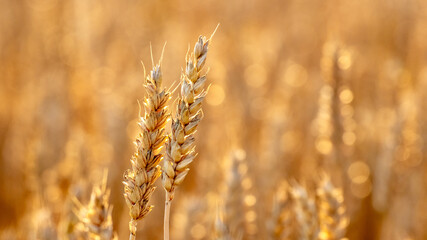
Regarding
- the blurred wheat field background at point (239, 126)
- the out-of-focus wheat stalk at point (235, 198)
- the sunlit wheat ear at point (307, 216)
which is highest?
the blurred wheat field background at point (239, 126)

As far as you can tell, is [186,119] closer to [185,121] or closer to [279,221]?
[185,121]

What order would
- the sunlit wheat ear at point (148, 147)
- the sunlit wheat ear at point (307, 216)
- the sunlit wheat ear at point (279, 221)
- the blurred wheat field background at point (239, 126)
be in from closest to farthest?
the sunlit wheat ear at point (148, 147), the sunlit wheat ear at point (307, 216), the sunlit wheat ear at point (279, 221), the blurred wheat field background at point (239, 126)

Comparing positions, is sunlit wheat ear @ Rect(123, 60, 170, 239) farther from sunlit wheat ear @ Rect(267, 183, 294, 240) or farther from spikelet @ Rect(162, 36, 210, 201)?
sunlit wheat ear @ Rect(267, 183, 294, 240)

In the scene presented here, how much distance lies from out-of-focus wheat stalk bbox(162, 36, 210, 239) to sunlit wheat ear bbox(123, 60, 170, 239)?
22mm

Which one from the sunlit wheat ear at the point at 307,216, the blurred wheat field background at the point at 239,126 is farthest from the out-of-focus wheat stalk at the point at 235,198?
the sunlit wheat ear at the point at 307,216

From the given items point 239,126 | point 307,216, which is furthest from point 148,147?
point 239,126

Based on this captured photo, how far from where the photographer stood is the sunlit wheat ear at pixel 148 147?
2.79 ft

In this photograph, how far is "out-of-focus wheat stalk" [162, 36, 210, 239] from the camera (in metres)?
0.86

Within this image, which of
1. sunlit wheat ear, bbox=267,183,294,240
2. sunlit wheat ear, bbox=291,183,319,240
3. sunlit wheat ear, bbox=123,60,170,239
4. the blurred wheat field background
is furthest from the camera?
the blurred wheat field background

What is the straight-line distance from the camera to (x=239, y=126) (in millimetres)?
2291

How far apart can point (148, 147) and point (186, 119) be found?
8cm

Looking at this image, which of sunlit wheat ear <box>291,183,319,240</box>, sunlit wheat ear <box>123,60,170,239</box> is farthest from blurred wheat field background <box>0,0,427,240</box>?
sunlit wheat ear <box>123,60,170,239</box>

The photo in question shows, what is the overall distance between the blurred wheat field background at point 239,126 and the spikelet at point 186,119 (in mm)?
176

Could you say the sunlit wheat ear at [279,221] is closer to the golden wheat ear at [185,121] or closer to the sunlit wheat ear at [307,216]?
the sunlit wheat ear at [307,216]
